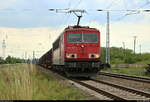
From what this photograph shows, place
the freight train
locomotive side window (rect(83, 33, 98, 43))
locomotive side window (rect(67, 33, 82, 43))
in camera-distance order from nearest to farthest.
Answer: the freight train → locomotive side window (rect(67, 33, 82, 43)) → locomotive side window (rect(83, 33, 98, 43))

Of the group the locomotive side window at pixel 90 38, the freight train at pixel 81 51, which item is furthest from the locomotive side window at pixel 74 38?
the locomotive side window at pixel 90 38

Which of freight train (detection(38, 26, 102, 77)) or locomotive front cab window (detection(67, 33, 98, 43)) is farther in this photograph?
locomotive front cab window (detection(67, 33, 98, 43))

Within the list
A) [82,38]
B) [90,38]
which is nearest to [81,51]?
[82,38]

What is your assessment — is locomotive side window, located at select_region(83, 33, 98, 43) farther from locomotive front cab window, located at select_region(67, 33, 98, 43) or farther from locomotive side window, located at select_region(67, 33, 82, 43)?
locomotive side window, located at select_region(67, 33, 82, 43)

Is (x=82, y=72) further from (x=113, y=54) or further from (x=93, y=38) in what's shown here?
(x=113, y=54)

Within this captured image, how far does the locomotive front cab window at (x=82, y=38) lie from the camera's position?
1819 centimetres

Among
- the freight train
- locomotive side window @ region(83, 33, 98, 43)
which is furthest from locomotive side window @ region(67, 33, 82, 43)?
locomotive side window @ region(83, 33, 98, 43)

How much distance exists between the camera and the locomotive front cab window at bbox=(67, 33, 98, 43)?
59.7ft

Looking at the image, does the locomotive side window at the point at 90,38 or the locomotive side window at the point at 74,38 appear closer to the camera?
the locomotive side window at the point at 74,38

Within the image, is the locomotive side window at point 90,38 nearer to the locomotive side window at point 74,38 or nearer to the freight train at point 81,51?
the freight train at point 81,51

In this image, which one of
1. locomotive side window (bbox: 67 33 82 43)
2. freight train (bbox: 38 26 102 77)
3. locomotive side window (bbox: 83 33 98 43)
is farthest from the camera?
locomotive side window (bbox: 83 33 98 43)

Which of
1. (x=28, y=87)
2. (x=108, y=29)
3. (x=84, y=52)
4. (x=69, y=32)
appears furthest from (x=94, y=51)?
(x=108, y=29)

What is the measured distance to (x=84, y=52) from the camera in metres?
17.9

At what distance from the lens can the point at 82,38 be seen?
18.3 metres
